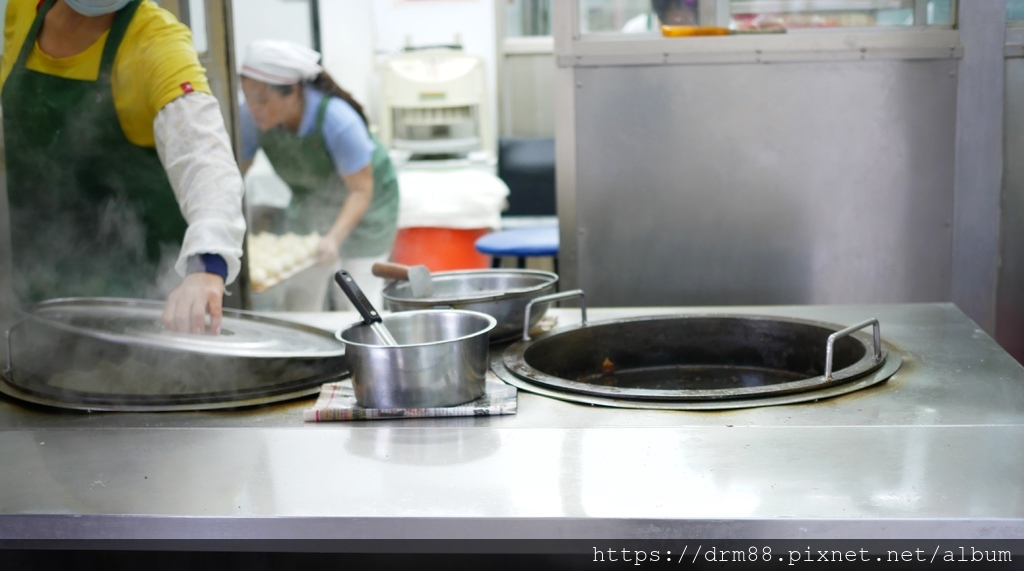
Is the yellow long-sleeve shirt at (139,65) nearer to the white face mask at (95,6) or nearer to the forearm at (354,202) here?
the white face mask at (95,6)

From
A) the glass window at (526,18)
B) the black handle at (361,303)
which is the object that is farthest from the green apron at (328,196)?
the black handle at (361,303)

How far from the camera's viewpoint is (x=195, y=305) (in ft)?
4.92

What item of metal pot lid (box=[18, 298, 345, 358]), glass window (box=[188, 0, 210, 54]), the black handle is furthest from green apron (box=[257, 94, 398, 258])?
the black handle

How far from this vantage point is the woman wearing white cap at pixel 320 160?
3.57 metres

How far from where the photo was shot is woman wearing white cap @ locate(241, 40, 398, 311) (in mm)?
3566

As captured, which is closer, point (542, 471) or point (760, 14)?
point (542, 471)

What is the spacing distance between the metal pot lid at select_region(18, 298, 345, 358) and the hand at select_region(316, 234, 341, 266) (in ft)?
6.26

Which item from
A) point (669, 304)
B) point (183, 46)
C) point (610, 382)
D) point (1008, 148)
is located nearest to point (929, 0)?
point (1008, 148)

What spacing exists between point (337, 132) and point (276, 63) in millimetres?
340

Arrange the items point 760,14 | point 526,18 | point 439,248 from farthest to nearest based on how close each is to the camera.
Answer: point 526,18 → point 439,248 → point 760,14

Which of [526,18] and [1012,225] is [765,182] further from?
[526,18]

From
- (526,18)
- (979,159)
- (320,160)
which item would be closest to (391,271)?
(979,159)

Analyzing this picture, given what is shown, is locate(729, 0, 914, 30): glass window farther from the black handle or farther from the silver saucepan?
the black handle

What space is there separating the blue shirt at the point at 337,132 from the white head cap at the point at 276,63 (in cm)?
8
